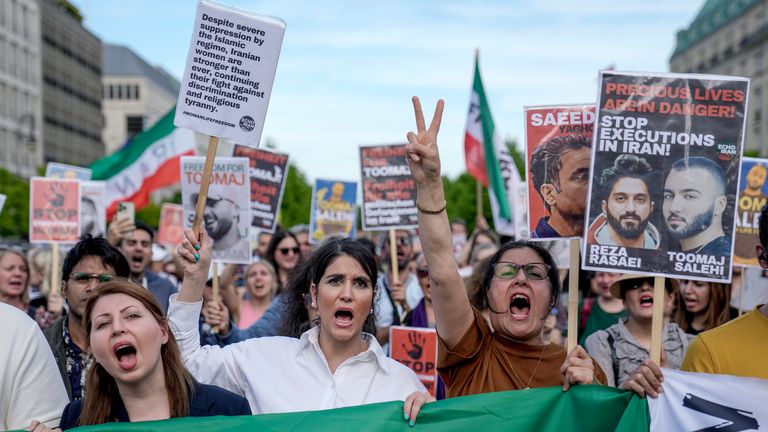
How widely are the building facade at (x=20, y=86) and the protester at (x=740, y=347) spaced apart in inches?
2545

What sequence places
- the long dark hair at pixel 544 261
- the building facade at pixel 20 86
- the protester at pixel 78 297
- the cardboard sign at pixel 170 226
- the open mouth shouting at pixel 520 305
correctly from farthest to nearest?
the building facade at pixel 20 86 < the cardboard sign at pixel 170 226 < the protester at pixel 78 297 < the long dark hair at pixel 544 261 < the open mouth shouting at pixel 520 305

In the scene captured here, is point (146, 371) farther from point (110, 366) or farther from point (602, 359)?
point (602, 359)

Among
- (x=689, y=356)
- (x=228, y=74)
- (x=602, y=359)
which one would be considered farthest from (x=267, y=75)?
(x=602, y=359)

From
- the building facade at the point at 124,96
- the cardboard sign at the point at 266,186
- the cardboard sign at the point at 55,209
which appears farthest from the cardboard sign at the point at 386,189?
the building facade at the point at 124,96

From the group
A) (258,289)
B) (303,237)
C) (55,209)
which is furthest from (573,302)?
(303,237)

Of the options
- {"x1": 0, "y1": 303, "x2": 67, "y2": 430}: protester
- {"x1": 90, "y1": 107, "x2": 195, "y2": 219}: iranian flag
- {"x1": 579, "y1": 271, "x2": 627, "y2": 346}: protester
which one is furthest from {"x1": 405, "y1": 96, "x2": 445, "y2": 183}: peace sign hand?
{"x1": 90, "y1": 107, "x2": 195, "y2": 219}: iranian flag

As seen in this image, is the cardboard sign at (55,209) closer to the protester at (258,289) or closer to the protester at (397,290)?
the protester at (258,289)

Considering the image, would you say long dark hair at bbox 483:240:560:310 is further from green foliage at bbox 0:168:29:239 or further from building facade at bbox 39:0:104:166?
building facade at bbox 39:0:104:166

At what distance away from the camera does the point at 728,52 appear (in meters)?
71.6

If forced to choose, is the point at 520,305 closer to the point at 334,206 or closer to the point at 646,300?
the point at 646,300

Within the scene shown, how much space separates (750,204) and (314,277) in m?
4.10

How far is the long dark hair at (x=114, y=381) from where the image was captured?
3699mm

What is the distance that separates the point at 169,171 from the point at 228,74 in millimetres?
7788

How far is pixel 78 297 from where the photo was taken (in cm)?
529
